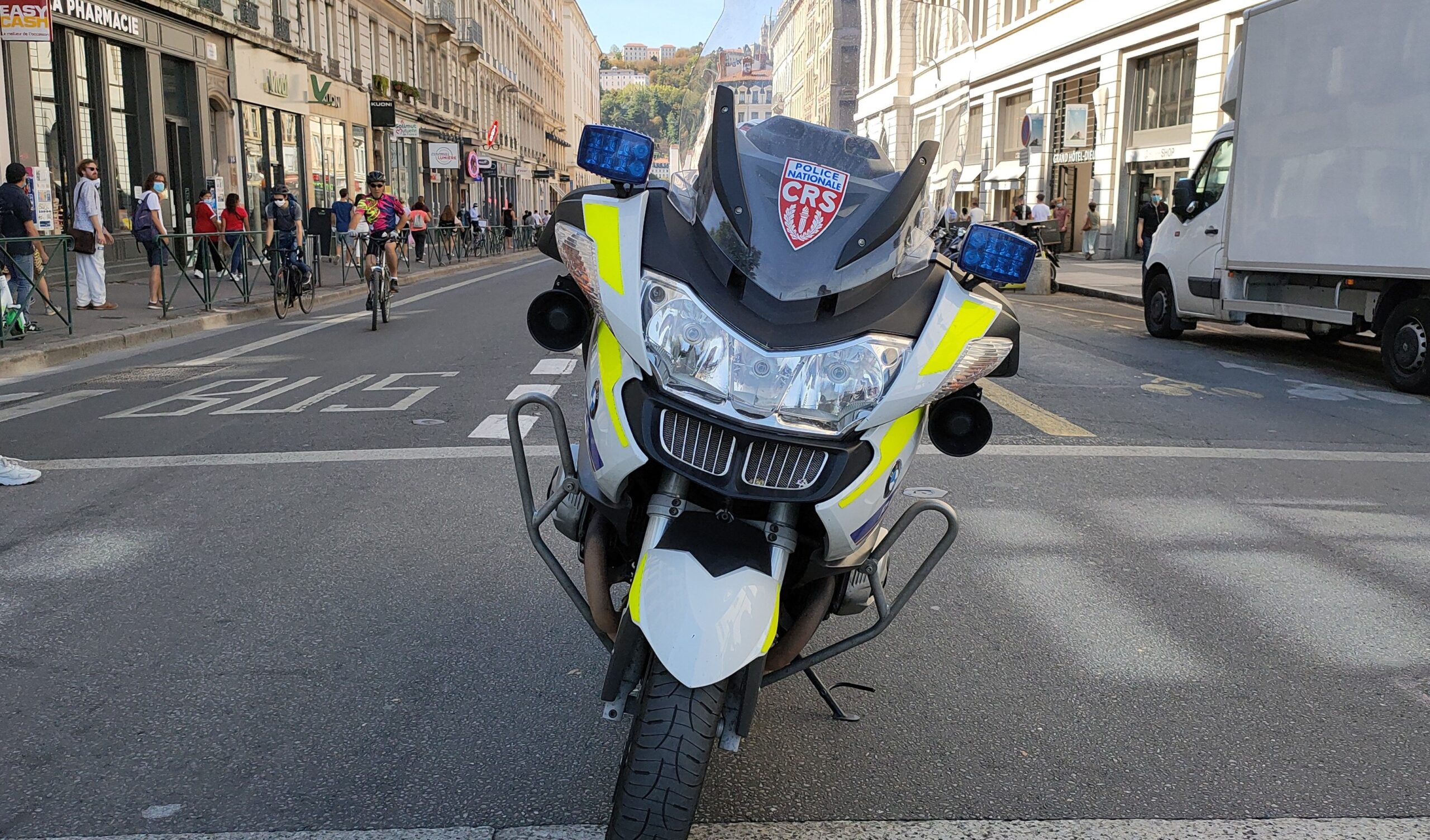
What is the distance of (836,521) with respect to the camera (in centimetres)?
271

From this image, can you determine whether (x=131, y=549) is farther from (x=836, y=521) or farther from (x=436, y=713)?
(x=836, y=521)

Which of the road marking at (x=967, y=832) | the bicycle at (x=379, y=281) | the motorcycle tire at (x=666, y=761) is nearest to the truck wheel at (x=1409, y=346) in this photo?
the road marking at (x=967, y=832)

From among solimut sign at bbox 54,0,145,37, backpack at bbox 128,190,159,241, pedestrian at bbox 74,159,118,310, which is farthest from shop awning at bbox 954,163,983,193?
solimut sign at bbox 54,0,145,37

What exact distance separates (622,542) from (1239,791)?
1606 millimetres

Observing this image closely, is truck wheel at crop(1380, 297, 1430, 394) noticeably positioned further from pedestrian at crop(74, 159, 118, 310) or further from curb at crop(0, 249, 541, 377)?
pedestrian at crop(74, 159, 118, 310)

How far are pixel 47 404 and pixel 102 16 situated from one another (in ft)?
50.9

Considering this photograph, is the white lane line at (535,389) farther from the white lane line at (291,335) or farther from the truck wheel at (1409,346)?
the truck wheel at (1409,346)

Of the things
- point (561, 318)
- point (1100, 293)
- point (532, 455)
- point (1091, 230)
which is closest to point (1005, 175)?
point (1091, 230)

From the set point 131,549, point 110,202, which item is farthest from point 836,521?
point 110,202

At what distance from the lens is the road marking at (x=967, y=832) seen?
Answer: 2756 mm

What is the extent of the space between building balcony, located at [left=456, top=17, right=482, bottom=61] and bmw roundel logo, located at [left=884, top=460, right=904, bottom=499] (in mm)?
57688

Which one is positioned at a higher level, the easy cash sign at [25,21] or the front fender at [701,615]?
the easy cash sign at [25,21]

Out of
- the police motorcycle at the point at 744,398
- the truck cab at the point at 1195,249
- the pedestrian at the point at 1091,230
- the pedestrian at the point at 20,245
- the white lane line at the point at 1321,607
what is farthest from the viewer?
the pedestrian at the point at 1091,230

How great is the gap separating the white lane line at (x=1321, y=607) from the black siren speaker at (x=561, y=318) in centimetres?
254
